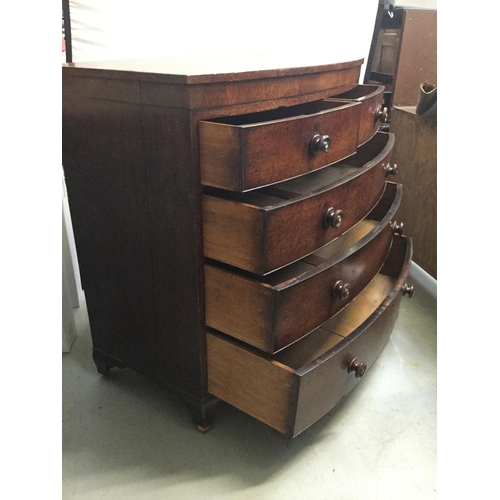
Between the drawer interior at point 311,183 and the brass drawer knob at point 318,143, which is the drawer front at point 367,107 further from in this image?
the brass drawer knob at point 318,143

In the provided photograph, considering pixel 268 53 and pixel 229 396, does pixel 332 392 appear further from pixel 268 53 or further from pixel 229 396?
pixel 268 53

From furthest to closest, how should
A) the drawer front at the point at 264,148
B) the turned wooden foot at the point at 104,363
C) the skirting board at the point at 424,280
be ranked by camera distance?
the skirting board at the point at 424,280, the turned wooden foot at the point at 104,363, the drawer front at the point at 264,148

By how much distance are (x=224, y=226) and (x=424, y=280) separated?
3.67 feet

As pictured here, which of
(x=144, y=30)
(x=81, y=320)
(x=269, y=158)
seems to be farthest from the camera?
(x=81, y=320)

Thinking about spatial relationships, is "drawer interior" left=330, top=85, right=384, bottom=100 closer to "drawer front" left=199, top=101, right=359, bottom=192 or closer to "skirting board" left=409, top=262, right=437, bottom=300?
"drawer front" left=199, top=101, right=359, bottom=192

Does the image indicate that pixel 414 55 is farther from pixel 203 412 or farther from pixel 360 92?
pixel 203 412

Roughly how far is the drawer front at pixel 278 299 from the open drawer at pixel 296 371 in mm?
45

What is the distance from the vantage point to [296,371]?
803 millimetres

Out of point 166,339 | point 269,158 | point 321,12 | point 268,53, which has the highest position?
point 321,12

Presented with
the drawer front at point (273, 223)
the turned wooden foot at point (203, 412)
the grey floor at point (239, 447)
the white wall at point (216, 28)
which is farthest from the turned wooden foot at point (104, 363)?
the white wall at point (216, 28)

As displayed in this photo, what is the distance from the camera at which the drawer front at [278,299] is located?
79 centimetres

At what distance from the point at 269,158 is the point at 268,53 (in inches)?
18.8
